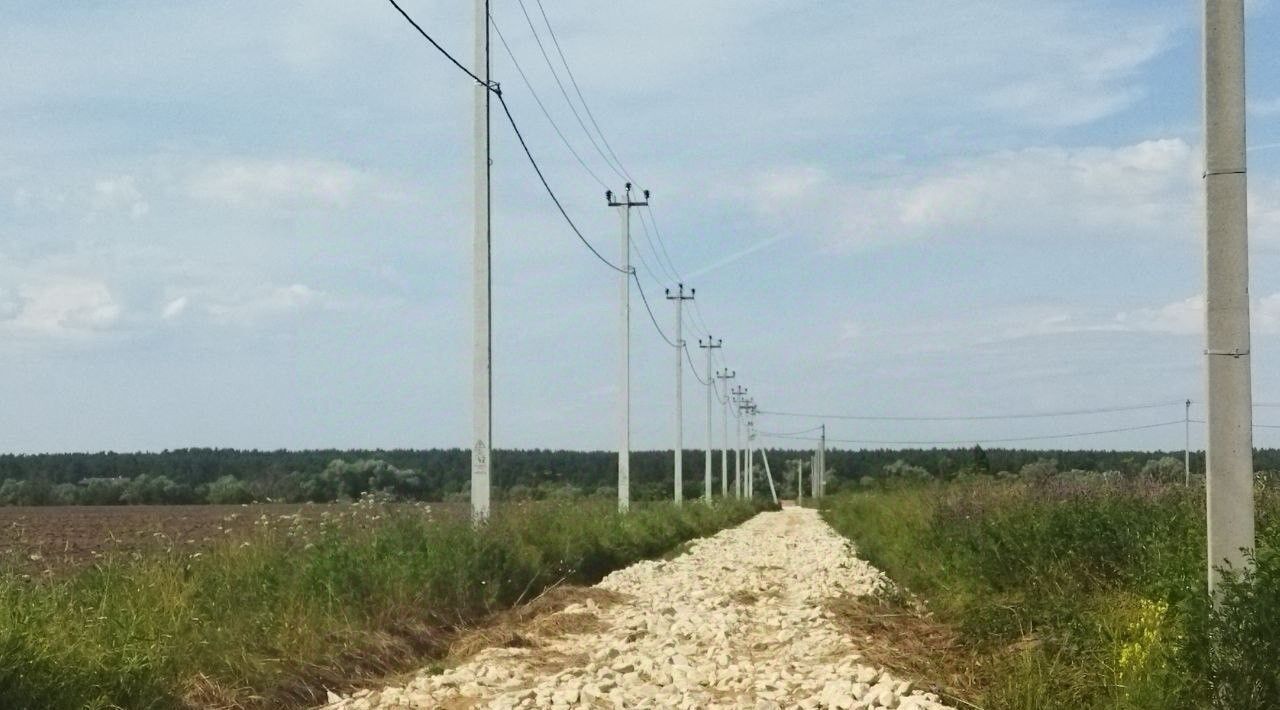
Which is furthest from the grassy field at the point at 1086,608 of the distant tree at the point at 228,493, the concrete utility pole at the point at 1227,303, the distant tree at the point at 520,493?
the distant tree at the point at 228,493

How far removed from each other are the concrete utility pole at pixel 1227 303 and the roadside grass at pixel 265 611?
266 inches

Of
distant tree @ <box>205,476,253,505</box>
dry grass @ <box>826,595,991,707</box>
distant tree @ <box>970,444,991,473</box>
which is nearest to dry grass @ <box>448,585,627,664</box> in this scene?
dry grass @ <box>826,595,991,707</box>

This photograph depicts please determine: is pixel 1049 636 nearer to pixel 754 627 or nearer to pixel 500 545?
pixel 754 627

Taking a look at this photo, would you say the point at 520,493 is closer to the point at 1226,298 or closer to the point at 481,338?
the point at 481,338

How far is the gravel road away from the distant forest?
4918mm

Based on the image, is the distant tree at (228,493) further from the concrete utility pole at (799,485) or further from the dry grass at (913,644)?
the concrete utility pole at (799,485)

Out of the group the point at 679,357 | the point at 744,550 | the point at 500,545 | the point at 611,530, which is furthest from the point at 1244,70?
the point at 679,357

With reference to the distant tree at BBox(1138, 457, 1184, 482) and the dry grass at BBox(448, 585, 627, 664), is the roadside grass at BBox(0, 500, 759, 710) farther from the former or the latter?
the distant tree at BBox(1138, 457, 1184, 482)

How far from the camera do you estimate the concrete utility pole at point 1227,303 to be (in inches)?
317

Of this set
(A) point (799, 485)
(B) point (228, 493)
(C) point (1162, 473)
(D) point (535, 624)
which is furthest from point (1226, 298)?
(A) point (799, 485)

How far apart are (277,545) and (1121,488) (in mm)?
9956

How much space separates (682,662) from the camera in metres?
11.7

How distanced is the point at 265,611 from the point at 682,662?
3.74 metres

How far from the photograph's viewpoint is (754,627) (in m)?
14.3
